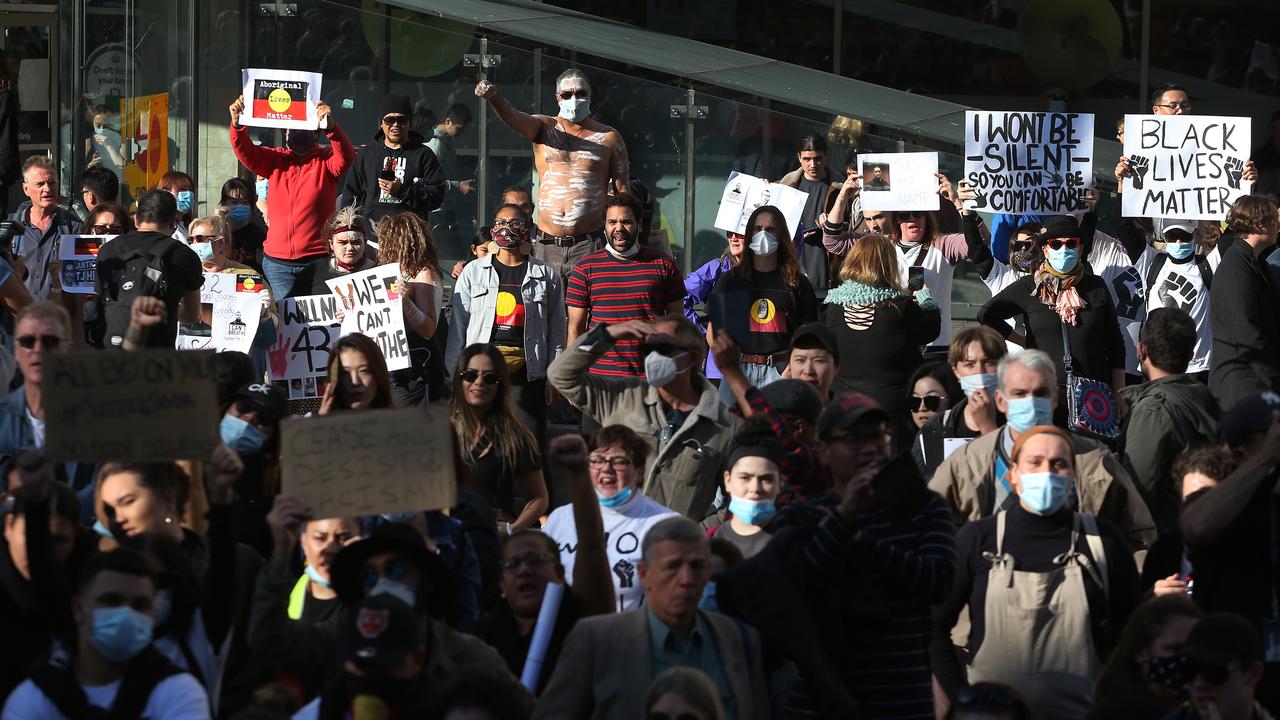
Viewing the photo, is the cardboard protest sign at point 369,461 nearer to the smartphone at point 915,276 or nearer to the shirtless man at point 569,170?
the smartphone at point 915,276

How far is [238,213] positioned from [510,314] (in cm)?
298

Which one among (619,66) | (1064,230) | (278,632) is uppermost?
(619,66)

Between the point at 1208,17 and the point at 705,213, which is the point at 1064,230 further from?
the point at 1208,17

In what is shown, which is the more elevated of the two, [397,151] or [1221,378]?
[397,151]

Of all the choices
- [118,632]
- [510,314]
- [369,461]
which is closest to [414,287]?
[510,314]

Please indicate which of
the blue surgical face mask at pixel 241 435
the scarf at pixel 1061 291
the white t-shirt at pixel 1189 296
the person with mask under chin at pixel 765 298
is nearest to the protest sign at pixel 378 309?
the person with mask under chin at pixel 765 298

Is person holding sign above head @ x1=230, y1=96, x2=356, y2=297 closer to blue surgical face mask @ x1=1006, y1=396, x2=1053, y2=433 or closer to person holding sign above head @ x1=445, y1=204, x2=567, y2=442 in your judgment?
person holding sign above head @ x1=445, y1=204, x2=567, y2=442

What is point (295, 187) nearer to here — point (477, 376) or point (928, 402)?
point (477, 376)

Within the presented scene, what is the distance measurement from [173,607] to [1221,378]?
6.66 metres

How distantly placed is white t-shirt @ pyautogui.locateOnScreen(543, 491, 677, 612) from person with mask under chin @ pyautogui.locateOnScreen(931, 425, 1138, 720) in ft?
3.81

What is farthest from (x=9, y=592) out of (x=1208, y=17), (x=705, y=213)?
(x=1208, y=17)

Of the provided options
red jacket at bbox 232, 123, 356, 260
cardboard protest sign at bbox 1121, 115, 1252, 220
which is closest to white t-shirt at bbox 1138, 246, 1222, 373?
cardboard protest sign at bbox 1121, 115, 1252, 220

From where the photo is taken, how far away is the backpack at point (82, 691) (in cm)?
535

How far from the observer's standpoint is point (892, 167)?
39.7ft
